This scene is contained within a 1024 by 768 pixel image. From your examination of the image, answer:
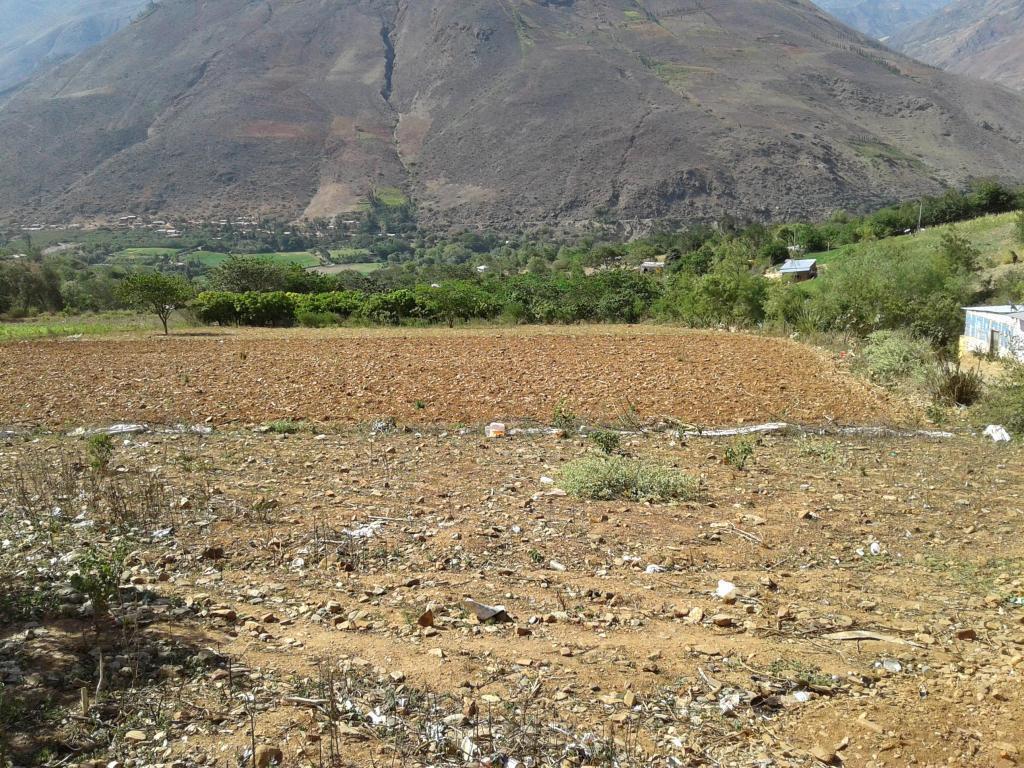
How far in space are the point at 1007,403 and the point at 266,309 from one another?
88.8ft

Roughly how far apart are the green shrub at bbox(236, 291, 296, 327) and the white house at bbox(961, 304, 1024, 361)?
24.6 metres

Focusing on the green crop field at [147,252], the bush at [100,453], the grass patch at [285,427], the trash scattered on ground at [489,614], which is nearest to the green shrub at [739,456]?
the trash scattered on ground at [489,614]

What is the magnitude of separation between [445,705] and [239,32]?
198 metres

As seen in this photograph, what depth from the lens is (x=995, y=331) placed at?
19078 millimetres

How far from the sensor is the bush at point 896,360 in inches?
623

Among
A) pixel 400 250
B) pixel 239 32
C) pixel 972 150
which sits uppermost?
pixel 239 32

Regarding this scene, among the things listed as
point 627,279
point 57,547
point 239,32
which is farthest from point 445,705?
point 239,32

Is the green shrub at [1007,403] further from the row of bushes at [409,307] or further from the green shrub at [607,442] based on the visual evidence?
the row of bushes at [409,307]

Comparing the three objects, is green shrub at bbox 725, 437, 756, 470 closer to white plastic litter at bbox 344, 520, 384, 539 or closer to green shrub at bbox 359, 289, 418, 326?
white plastic litter at bbox 344, 520, 384, 539

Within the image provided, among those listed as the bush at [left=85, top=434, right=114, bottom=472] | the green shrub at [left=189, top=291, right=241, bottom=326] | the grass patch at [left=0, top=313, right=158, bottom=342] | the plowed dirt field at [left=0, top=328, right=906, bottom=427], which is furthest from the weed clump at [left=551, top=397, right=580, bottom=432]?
the green shrub at [left=189, top=291, right=241, bottom=326]

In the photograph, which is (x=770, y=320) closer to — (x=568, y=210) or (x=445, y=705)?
(x=445, y=705)

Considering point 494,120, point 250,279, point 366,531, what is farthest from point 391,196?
point 366,531

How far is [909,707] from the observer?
4.37 meters

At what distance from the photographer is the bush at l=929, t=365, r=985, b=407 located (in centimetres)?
1377
